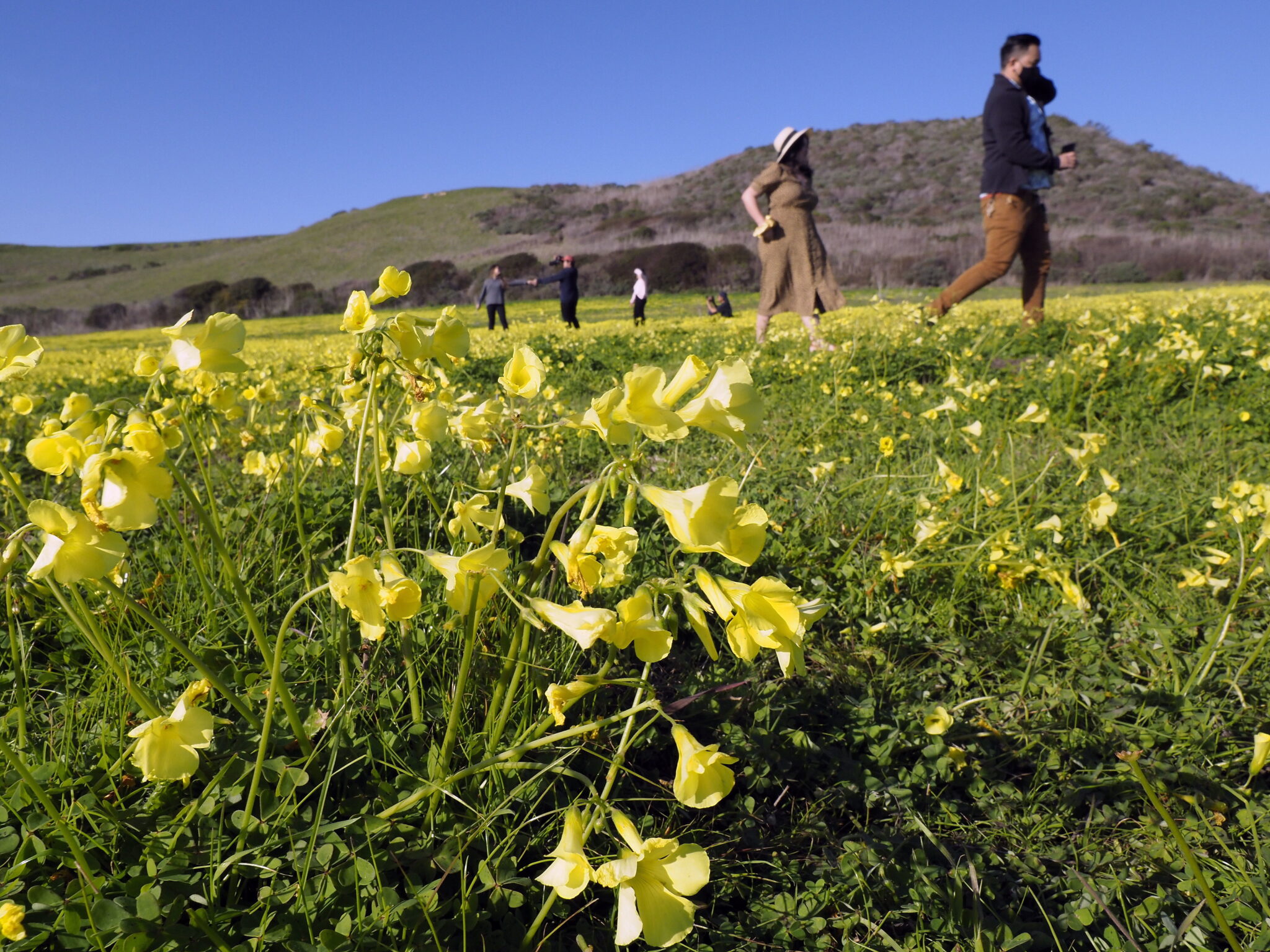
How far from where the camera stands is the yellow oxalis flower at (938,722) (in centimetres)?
161

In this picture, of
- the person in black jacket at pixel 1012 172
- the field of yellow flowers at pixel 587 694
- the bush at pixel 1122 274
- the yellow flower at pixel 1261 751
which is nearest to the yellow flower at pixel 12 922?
the field of yellow flowers at pixel 587 694

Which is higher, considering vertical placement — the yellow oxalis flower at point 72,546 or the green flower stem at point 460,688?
the yellow oxalis flower at point 72,546

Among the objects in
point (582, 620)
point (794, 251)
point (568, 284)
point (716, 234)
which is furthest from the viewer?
point (716, 234)

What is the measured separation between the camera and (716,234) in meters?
42.9

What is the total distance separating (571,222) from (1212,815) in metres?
59.1

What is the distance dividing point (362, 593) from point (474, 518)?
25cm

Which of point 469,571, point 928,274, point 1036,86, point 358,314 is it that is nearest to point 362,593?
point 469,571

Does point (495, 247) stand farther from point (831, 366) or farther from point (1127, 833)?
point (1127, 833)

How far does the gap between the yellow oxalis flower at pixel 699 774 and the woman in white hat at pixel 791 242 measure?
6.88 meters

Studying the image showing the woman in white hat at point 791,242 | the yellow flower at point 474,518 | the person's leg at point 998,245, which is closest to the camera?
the yellow flower at point 474,518

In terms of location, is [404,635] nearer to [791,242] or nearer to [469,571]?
[469,571]

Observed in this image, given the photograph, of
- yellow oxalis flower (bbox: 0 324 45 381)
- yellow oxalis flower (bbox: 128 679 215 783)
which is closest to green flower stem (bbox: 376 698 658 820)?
yellow oxalis flower (bbox: 128 679 215 783)

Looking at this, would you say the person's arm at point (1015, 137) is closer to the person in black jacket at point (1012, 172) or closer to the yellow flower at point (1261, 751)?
the person in black jacket at point (1012, 172)

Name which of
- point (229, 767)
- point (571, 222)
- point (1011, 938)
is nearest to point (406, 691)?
point (229, 767)
